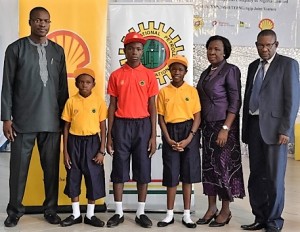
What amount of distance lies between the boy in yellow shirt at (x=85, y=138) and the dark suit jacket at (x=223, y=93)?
2.42 ft

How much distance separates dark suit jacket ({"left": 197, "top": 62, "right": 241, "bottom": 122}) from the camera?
3445mm

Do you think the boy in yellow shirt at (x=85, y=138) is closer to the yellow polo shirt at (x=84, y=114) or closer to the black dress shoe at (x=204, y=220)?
the yellow polo shirt at (x=84, y=114)

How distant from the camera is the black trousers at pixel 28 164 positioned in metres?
3.52

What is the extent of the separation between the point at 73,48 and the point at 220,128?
4.29 feet

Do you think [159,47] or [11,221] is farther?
[159,47]

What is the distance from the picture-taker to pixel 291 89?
10.7 feet

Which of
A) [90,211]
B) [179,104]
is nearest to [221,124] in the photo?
[179,104]

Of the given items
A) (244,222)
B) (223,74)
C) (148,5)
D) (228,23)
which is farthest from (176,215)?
(228,23)

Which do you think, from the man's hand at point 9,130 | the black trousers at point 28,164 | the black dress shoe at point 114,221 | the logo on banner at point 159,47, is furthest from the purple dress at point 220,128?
the man's hand at point 9,130

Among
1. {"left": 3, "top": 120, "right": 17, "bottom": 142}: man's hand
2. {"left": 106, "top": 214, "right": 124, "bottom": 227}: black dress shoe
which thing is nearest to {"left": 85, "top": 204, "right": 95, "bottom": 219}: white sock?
{"left": 106, "top": 214, "right": 124, "bottom": 227}: black dress shoe

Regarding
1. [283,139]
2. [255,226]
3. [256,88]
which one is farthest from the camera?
[255,226]

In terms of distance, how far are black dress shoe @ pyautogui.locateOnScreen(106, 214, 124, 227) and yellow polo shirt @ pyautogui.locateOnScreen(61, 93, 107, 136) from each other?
628 mm

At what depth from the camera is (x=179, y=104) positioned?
350 centimetres

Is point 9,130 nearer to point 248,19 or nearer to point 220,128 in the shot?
point 220,128
